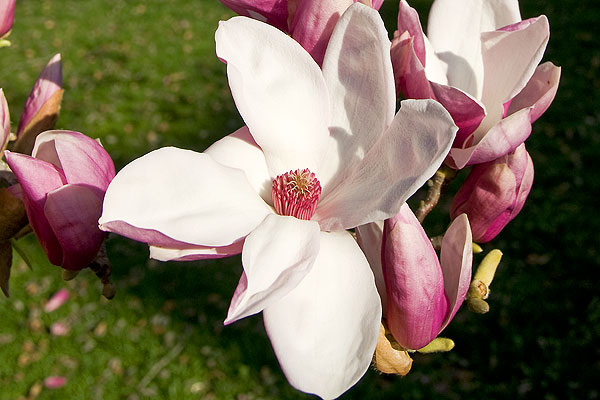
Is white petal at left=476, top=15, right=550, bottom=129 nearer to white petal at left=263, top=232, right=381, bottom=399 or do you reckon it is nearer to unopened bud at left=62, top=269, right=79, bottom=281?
white petal at left=263, top=232, right=381, bottom=399

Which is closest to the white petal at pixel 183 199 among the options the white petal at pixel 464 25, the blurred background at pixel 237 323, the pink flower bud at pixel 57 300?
the white petal at pixel 464 25

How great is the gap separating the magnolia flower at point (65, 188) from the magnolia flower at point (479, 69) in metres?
0.33

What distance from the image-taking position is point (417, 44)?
71 centimetres

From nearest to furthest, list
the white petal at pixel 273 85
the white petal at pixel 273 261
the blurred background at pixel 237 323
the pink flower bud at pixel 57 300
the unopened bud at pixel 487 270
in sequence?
the white petal at pixel 273 261 → the white petal at pixel 273 85 → the unopened bud at pixel 487 270 → the blurred background at pixel 237 323 → the pink flower bud at pixel 57 300

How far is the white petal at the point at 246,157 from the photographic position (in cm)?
66

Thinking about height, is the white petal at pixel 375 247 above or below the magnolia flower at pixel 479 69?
below

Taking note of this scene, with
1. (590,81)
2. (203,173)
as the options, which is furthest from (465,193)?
(590,81)

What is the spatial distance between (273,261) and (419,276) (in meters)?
0.14

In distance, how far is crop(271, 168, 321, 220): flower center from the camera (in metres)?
0.65

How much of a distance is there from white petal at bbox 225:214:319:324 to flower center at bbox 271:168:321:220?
1.6 inches

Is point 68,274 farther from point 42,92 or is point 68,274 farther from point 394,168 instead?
point 394,168

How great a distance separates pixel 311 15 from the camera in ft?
2.19

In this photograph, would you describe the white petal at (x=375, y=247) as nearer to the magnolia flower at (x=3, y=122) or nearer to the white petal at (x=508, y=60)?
the white petal at (x=508, y=60)

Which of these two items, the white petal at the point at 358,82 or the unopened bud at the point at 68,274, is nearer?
the white petal at the point at 358,82
